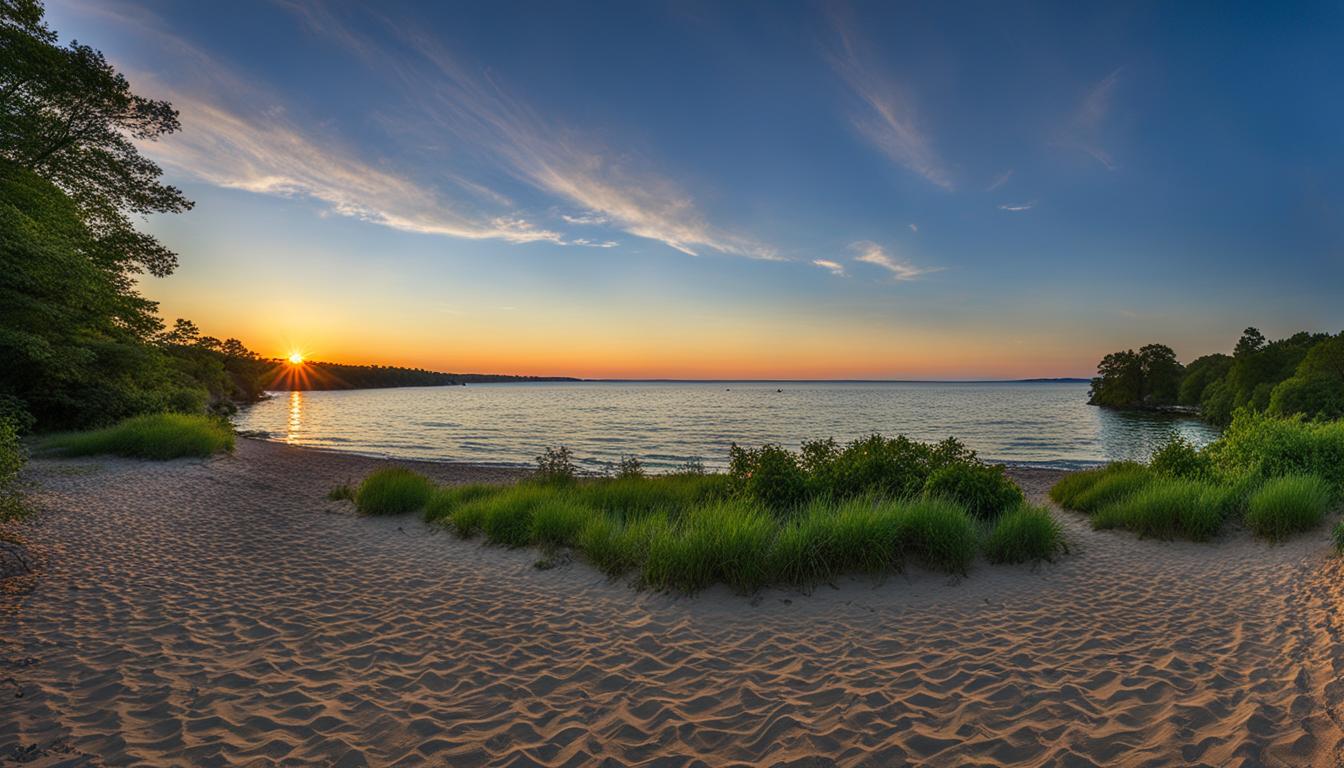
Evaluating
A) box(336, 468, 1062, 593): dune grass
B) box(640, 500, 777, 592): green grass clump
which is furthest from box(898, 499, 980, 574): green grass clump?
box(640, 500, 777, 592): green grass clump

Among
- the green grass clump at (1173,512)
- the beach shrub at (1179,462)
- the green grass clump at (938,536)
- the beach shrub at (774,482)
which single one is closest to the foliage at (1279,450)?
the beach shrub at (1179,462)

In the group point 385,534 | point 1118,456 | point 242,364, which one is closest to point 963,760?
point 385,534

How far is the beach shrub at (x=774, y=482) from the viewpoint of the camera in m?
12.0

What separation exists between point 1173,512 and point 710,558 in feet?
33.4

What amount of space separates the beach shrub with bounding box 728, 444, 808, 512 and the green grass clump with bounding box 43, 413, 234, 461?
70.3ft

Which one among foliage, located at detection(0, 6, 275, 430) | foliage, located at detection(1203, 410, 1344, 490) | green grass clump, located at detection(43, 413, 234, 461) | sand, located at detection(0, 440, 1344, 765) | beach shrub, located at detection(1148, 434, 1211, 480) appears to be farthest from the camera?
green grass clump, located at detection(43, 413, 234, 461)

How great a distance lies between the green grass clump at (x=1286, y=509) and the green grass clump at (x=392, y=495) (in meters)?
18.0

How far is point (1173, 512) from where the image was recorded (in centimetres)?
1112

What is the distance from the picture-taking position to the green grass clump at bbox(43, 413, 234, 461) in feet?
63.2

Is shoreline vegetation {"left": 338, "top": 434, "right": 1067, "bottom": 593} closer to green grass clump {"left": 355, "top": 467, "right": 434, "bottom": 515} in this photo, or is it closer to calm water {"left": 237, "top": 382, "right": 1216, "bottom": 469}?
green grass clump {"left": 355, "top": 467, "right": 434, "bottom": 515}

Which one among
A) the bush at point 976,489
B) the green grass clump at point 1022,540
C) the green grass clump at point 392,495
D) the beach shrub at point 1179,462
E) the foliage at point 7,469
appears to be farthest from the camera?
the beach shrub at point 1179,462

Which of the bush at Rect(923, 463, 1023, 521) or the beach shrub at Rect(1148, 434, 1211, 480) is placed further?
the beach shrub at Rect(1148, 434, 1211, 480)

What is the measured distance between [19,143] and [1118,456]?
5526cm

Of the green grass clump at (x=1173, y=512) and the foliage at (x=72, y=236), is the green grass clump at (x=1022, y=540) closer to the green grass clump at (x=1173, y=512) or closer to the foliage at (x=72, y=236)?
the green grass clump at (x=1173, y=512)
